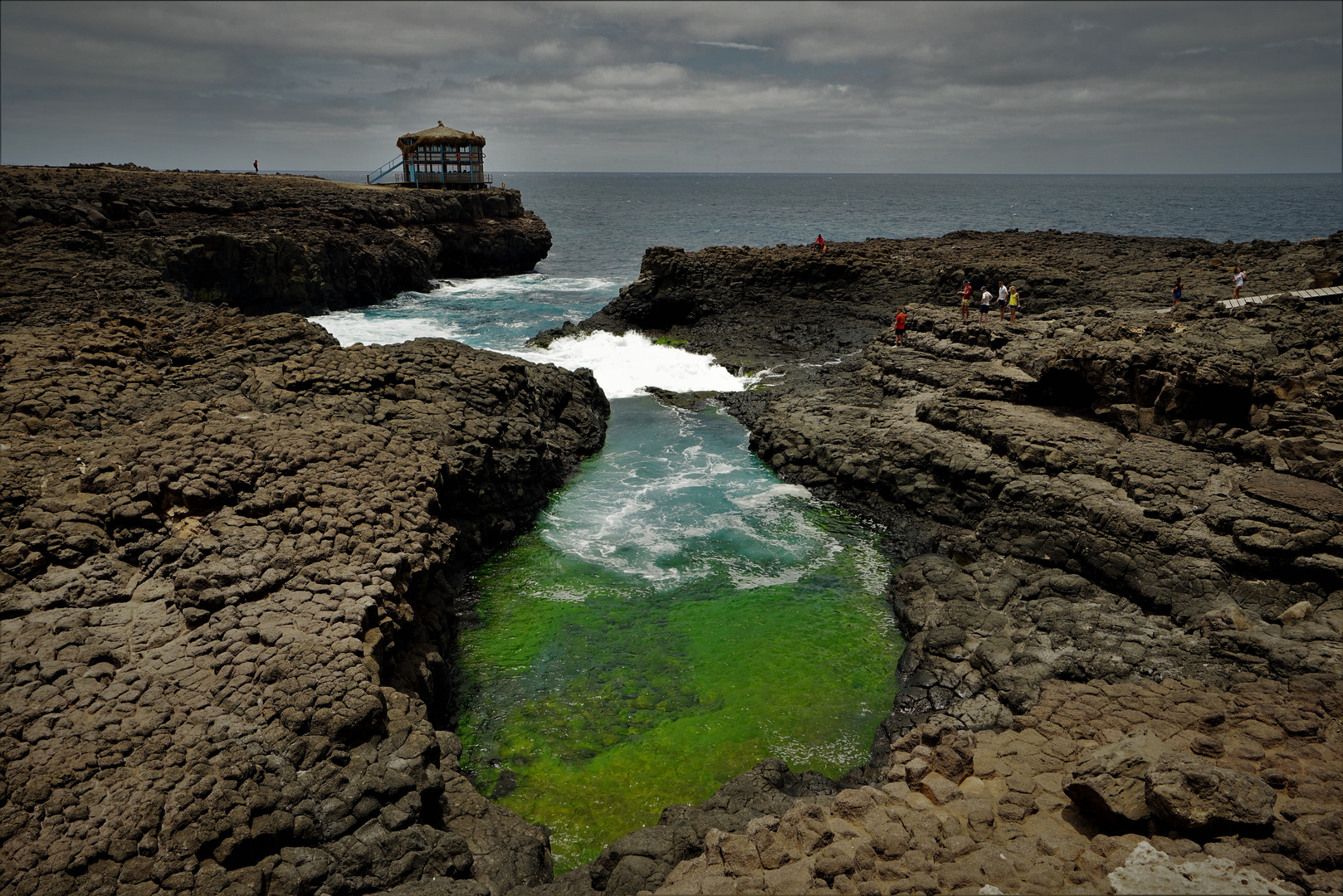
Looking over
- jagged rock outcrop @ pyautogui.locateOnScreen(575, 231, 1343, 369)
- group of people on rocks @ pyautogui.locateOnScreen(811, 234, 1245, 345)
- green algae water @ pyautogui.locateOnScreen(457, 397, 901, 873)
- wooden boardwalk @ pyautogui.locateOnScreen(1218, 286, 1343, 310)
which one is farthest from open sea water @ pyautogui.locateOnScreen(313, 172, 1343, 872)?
wooden boardwalk @ pyautogui.locateOnScreen(1218, 286, 1343, 310)

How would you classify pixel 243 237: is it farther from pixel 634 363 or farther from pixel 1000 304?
pixel 1000 304

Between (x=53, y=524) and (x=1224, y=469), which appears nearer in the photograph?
(x=53, y=524)

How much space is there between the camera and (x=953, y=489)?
61.0ft

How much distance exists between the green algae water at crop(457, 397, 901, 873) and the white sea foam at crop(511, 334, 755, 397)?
1028 cm

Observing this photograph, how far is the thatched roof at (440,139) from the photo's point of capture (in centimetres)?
6006

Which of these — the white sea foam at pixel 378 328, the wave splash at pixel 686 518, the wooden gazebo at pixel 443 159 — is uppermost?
the wooden gazebo at pixel 443 159

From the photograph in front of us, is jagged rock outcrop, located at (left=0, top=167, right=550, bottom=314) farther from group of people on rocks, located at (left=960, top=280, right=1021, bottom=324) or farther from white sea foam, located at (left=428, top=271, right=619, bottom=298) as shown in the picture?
group of people on rocks, located at (left=960, top=280, right=1021, bottom=324)

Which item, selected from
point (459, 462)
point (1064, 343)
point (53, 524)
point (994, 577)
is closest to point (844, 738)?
point (994, 577)

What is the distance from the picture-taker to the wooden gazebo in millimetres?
60719

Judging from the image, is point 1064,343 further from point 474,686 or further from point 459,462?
point 474,686

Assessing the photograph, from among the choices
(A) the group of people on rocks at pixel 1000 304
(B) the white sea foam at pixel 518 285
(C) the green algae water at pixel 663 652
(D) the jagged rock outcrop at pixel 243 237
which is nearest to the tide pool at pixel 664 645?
(C) the green algae water at pixel 663 652

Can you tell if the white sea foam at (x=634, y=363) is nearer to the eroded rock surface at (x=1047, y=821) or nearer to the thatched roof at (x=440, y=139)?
the eroded rock surface at (x=1047, y=821)

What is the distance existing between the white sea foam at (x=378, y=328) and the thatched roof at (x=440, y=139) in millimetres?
21582

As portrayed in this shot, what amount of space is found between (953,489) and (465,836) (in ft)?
46.0
